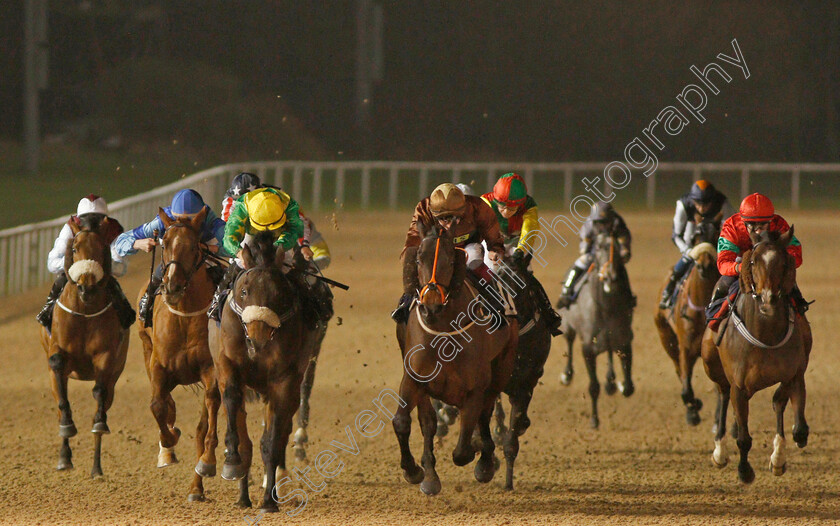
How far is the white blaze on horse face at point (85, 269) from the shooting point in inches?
285

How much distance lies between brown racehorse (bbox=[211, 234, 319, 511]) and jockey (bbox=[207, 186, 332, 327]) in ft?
0.38

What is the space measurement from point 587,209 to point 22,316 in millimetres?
12474

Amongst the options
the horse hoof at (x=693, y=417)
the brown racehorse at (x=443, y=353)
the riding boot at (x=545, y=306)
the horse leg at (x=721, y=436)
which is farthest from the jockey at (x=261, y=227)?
the horse hoof at (x=693, y=417)

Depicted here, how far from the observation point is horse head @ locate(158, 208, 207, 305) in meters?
6.61

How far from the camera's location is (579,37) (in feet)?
112

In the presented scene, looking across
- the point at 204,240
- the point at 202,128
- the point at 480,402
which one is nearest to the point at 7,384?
the point at 204,240

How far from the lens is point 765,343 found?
711 centimetres

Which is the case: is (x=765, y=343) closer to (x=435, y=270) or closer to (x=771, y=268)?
(x=771, y=268)

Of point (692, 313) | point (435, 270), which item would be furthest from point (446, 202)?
point (692, 313)

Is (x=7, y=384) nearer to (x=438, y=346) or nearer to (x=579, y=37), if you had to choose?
(x=438, y=346)

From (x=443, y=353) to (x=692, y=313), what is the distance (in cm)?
332

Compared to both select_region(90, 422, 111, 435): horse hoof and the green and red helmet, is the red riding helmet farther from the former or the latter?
select_region(90, 422, 111, 435): horse hoof

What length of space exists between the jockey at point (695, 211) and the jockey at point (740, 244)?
149 cm

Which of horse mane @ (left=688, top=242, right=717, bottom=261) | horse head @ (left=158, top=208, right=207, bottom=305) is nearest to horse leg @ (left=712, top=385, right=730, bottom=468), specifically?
horse mane @ (left=688, top=242, right=717, bottom=261)
